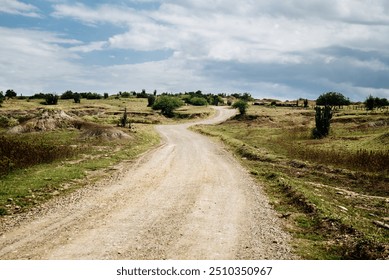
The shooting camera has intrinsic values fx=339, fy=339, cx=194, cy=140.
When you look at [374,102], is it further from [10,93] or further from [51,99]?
[10,93]

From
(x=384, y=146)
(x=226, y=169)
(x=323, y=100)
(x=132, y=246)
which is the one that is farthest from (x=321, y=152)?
(x=323, y=100)

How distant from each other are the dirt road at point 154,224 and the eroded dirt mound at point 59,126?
760 inches

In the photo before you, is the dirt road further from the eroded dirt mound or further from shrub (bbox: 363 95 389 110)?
shrub (bbox: 363 95 389 110)

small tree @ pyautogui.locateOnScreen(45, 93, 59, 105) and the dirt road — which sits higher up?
small tree @ pyautogui.locateOnScreen(45, 93, 59, 105)


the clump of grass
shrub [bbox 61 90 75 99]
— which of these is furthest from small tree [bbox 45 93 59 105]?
the clump of grass

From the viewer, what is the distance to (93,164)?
21.6 metres

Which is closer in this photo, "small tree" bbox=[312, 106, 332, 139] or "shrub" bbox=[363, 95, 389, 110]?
"small tree" bbox=[312, 106, 332, 139]

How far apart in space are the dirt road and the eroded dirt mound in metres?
19.3

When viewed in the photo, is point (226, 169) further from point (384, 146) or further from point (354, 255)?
Result: point (384, 146)

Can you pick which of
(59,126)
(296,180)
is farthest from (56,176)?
(59,126)

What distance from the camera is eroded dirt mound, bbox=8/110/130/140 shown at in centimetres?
3699

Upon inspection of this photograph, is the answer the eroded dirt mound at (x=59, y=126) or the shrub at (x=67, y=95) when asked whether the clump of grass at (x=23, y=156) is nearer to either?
the eroded dirt mound at (x=59, y=126)

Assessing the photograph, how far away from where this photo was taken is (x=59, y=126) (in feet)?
142

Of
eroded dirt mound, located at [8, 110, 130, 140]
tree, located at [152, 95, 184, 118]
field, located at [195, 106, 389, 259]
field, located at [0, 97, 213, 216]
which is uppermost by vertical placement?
tree, located at [152, 95, 184, 118]
